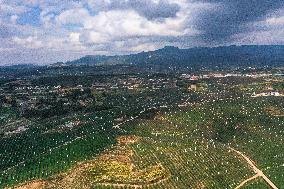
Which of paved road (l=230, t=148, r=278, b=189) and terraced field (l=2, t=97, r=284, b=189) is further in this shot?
paved road (l=230, t=148, r=278, b=189)

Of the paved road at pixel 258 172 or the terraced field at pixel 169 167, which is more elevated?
the terraced field at pixel 169 167

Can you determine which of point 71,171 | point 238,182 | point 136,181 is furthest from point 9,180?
point 238,182

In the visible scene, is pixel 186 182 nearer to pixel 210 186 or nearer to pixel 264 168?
pixel 210 186

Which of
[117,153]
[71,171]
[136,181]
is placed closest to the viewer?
[136,181]

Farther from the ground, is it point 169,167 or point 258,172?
point 169,167

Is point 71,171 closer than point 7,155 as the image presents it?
Yes

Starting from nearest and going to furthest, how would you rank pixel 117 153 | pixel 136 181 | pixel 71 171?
1. pixel 136 181
2. pixel 71 171
3. pixel 117 153

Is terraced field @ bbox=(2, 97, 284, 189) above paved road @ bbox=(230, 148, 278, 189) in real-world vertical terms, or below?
above

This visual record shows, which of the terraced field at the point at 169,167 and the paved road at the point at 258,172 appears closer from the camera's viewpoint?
Result: the terraced field at the point at 169,167

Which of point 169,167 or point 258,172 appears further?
point 258,172

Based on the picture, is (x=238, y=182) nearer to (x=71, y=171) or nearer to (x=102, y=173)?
(x=102, y=173)
